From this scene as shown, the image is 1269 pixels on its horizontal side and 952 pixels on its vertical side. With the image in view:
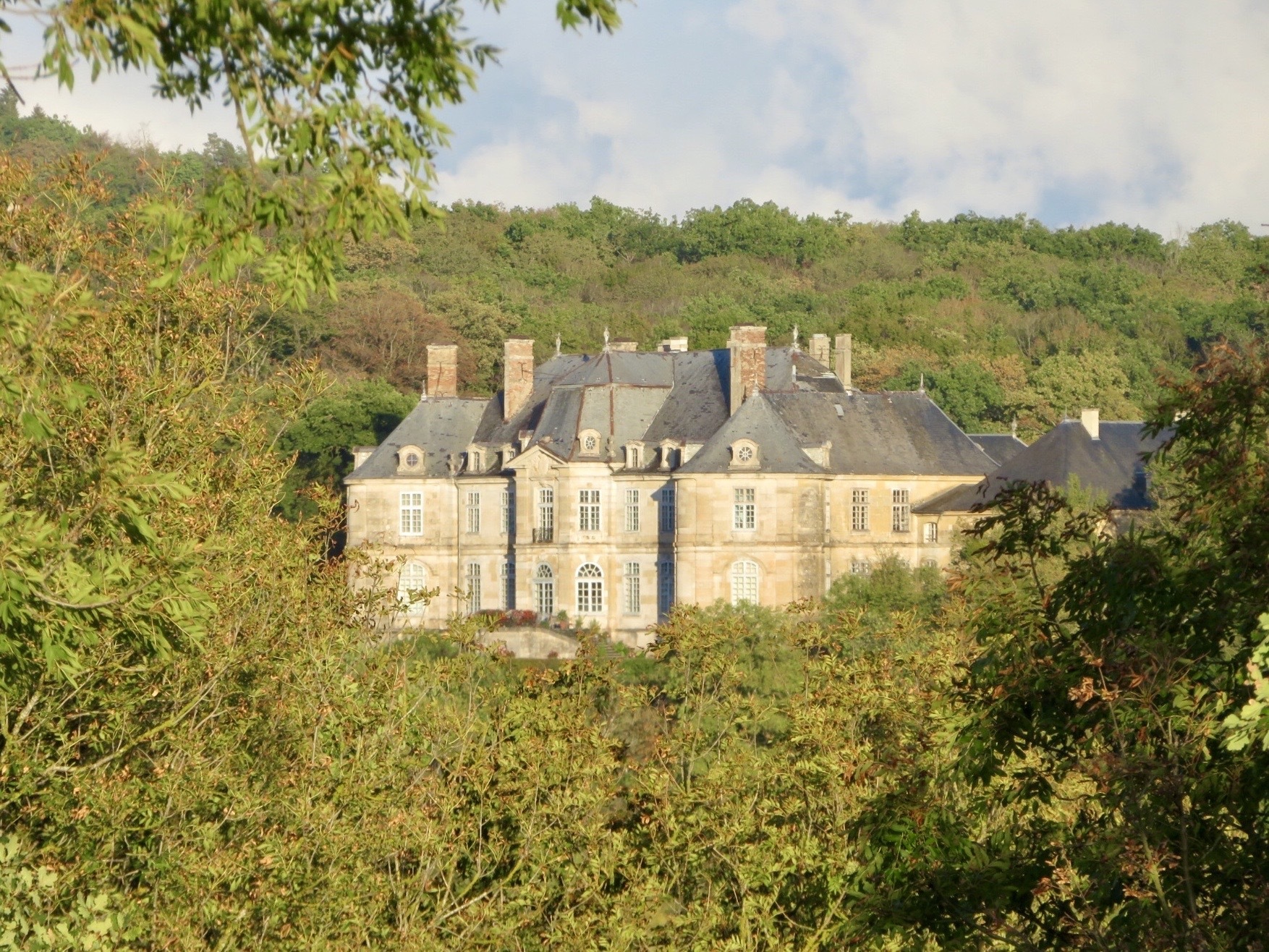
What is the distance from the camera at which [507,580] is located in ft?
166

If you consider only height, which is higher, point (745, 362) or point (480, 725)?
point (745, 362)

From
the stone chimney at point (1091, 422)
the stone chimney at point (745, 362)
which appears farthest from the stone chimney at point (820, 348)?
the stone chimney at point (1091, 422)

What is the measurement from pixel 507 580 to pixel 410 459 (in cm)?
415

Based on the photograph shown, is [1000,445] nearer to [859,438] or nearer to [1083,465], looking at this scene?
[859,438]

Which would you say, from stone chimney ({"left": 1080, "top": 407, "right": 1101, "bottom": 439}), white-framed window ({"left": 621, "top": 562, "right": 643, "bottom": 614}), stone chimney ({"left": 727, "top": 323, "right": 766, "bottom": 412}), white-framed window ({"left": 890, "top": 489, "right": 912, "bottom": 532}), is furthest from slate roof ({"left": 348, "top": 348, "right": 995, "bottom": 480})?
stone chimney ({"left": 1080, "top": 407, "right": 1101, "bottom": 439})

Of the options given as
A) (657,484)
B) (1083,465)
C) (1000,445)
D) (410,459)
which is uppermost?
(1000,445)

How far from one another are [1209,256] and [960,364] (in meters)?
28.5

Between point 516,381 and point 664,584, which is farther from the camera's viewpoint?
point 516,381

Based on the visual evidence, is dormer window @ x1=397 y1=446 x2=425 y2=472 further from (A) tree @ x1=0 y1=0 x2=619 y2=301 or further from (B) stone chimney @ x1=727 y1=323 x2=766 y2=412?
(A) tree @ x1=0 y1=0 x2=619 y2=301

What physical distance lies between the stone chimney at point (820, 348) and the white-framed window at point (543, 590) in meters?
10.7

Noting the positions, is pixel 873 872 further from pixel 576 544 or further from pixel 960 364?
pixel 960 364

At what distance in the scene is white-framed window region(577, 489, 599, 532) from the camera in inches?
1932

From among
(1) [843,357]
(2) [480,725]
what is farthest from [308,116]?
(1) [843,357]

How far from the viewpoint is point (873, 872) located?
9617 mm
